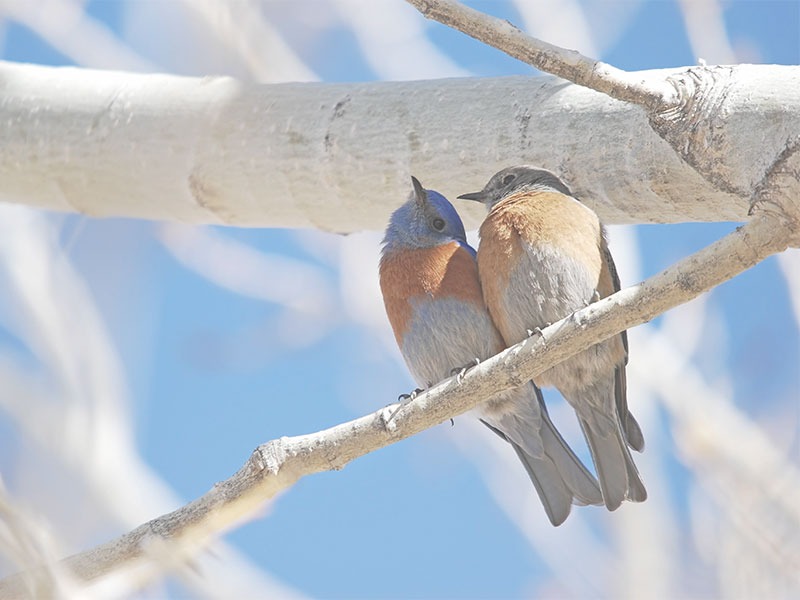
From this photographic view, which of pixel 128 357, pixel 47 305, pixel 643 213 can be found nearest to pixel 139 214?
pixel 47 305

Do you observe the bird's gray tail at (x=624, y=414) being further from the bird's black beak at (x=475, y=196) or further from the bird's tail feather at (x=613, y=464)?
the bird's black beak at (x=475, y=196)

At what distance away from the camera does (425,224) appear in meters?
4.29

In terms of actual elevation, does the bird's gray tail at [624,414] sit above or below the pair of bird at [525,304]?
below

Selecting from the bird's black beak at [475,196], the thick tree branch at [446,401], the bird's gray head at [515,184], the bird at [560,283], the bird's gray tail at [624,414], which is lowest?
the thick tree branch at [446,401]

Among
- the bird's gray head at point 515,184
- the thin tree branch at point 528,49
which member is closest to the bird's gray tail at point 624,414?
the bird's gray head at point 515,184

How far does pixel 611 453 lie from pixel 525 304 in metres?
0.74

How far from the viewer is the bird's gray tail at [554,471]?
420 centimetres

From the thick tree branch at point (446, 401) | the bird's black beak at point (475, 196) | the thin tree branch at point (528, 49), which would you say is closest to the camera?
the thick tree branch at point (446, 401)

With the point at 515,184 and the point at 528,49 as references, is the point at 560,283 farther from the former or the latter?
the point at 528,49

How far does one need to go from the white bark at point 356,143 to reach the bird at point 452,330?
152 mm

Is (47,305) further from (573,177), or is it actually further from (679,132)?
(679,132)

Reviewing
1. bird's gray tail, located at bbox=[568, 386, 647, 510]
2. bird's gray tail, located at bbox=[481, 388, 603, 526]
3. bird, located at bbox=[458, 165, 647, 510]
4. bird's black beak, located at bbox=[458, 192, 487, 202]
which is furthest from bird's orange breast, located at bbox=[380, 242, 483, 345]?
bird's gray tail, located at bbox=[568, 386, 647, 510]

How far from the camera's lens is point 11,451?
6.59 ft

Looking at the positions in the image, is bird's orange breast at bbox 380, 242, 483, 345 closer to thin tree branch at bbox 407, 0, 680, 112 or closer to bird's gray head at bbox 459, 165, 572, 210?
bird's gray head at bbox 459, 165, 572, 210
